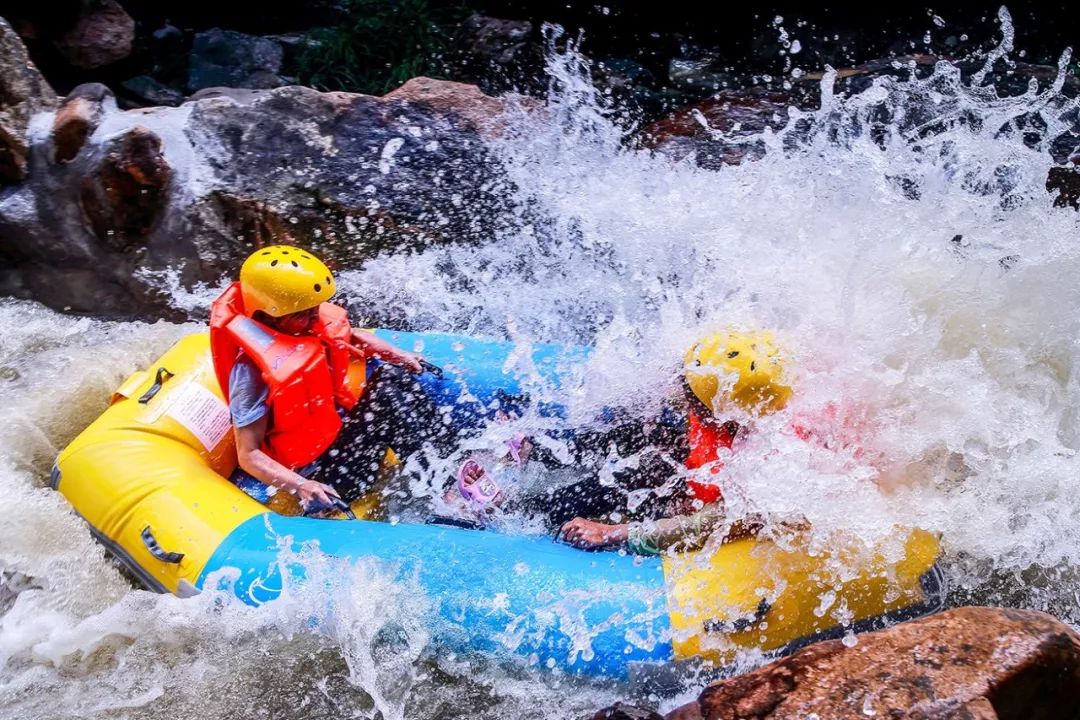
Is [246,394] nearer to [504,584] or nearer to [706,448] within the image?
[504,584]

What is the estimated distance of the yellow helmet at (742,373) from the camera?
9.30 feet

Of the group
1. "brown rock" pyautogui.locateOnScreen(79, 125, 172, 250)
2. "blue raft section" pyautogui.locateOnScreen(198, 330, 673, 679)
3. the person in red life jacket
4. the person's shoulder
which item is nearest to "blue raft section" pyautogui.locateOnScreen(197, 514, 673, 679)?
"blue raft section" pyautogui.locateOnScreen(198, 330, 673, 679)

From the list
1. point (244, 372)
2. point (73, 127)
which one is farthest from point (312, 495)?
point (73, 127)

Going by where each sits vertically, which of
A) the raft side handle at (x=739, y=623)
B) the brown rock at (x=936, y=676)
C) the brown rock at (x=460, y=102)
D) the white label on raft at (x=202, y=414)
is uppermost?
the brown rock at (x=460, y=102)

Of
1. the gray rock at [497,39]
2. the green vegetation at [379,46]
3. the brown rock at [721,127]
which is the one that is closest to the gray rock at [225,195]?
the brown rock at [721,127]

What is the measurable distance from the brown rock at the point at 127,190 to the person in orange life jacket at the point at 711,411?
11.2 feet

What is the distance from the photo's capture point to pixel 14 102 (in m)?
5.08

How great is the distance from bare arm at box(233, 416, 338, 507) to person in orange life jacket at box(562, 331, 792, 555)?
92 cm

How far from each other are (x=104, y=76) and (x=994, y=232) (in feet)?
20.5

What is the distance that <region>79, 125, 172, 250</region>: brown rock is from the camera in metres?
4.99

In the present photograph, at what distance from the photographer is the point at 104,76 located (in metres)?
6.85

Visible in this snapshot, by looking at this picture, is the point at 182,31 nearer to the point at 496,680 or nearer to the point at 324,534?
the point at 324,534

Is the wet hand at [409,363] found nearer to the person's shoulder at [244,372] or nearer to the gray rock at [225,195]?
the person's shoulder at [244,372]

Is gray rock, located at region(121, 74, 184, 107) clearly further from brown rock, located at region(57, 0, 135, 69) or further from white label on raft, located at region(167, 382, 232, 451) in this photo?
white label on raft, located at region(167, 382, 232, 451)
